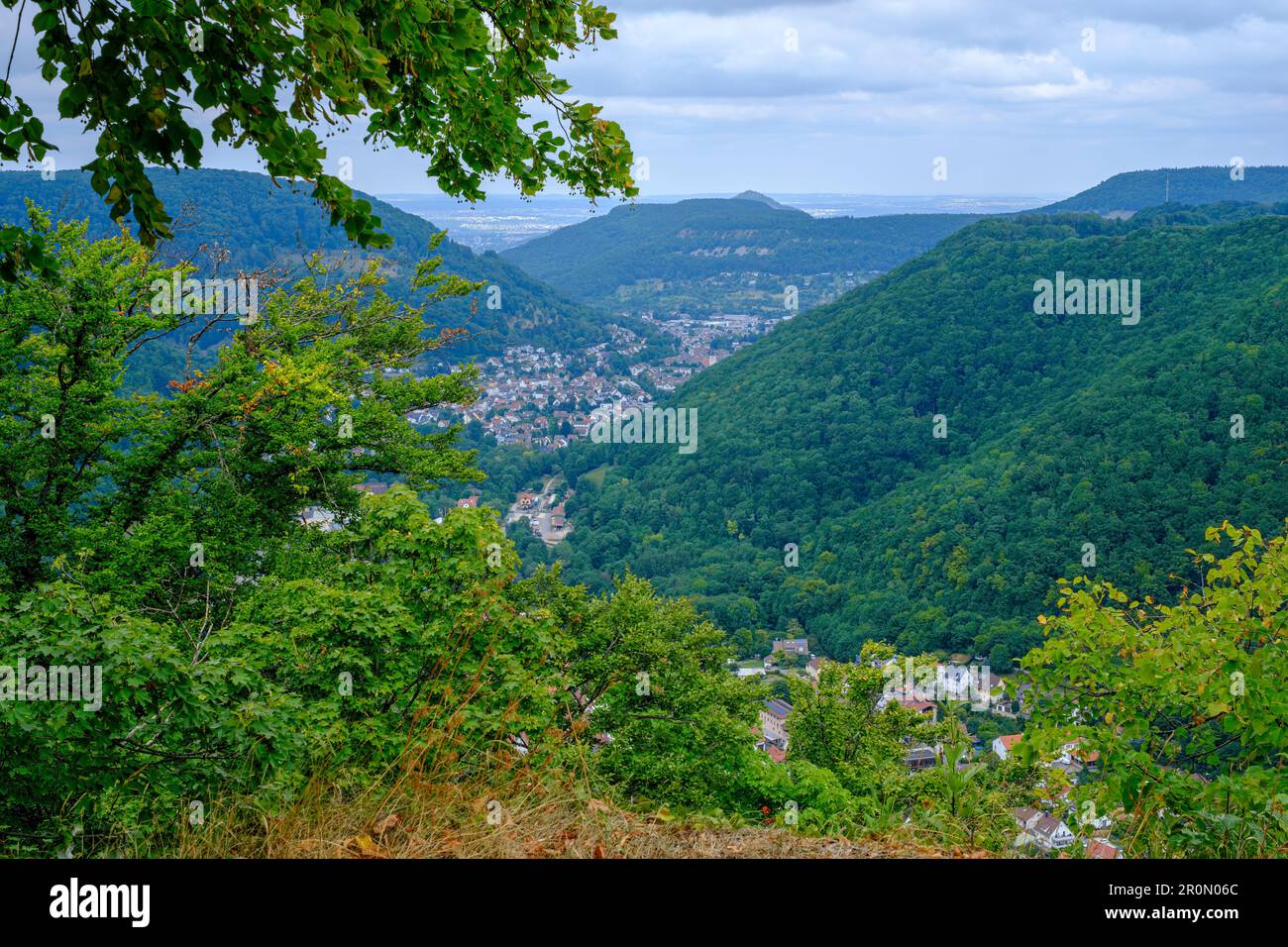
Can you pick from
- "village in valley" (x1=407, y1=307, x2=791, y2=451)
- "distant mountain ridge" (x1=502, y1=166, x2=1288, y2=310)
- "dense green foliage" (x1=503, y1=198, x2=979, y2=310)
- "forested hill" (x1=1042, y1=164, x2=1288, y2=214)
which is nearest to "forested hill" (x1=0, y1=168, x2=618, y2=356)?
"village in valley" (x1=407, y1=307, x2=791, y2=451)

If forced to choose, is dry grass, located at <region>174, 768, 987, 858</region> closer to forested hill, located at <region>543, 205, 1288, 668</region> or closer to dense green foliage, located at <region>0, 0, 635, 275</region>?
dense green foliage, located at <region>0, 0, 635, 275</region>

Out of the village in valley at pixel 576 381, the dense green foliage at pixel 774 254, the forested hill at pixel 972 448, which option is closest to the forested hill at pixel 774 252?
the dense green foliage at pixel 774 254

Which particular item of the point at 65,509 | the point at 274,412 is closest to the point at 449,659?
the point at 274,412

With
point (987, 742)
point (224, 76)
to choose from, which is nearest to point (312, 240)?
point (987, 742)

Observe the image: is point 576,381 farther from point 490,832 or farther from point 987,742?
point 490,832

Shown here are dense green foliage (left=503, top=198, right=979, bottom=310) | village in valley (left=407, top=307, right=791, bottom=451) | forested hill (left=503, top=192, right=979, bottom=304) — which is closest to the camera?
village in valley (left=407, top=307, right=791, bottom=451)
